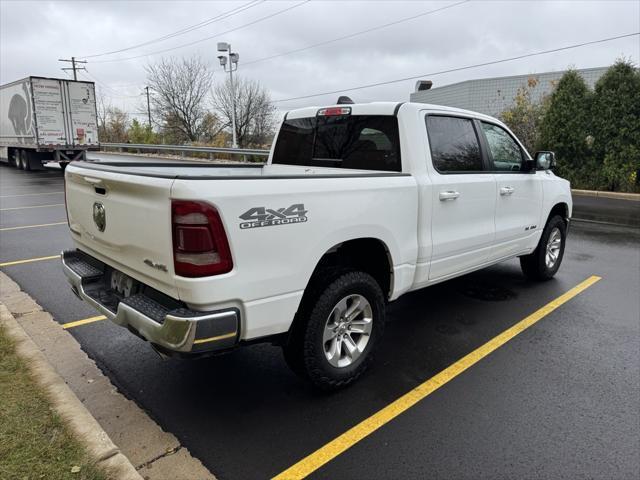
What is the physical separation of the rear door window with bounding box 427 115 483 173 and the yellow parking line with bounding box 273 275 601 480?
1524 mm

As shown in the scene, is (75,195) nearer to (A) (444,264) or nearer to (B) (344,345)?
(B) (344,345)

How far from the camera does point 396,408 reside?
309 cm

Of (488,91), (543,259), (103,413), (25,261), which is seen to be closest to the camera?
(103,413)

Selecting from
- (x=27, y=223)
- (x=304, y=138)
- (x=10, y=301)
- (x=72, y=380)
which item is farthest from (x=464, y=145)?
(x=27, y=223)

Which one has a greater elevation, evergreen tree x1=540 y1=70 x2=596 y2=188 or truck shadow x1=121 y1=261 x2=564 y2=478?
evergreen tree x1=540 y1=70 x2=596 y2=188

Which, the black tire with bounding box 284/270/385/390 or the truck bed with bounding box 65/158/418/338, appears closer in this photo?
the truck bed with bounding box 65/158/418/338

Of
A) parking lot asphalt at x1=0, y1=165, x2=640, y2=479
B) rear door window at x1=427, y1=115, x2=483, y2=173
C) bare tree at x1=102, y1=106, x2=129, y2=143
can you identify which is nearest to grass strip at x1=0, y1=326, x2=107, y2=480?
parking lot asphalt at x1=0, y1=165, x2=640, y2=479

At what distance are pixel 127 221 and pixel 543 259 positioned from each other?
15.6 ft

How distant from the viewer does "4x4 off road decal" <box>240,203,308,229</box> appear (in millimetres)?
2484

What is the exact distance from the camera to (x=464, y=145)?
4.26m

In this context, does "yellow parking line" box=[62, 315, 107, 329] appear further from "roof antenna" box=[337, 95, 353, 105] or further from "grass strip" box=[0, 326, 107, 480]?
"roof antenna" box=[337, 95, 353, 105]

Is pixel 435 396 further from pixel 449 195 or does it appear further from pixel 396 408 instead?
pixel 449 195

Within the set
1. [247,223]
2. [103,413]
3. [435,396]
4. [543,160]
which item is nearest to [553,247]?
[543,160]

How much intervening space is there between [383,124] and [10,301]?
397cm
